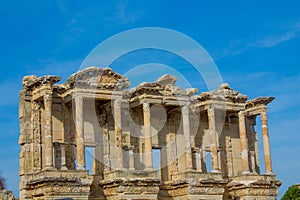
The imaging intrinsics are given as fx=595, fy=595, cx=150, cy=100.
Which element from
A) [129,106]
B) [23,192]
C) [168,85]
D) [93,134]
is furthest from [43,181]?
[168,85]

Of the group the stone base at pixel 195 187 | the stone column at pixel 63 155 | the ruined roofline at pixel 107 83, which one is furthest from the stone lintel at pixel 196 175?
the stone column at pixel 63 155

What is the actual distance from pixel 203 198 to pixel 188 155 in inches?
91.5

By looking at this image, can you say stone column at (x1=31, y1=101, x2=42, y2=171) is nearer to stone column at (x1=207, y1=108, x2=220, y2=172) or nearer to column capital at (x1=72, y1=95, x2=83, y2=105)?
column capital at (x1=72, y1=95, x2=83, y2=105)

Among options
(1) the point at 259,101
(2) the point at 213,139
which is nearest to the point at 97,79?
(2) the point at 213,139

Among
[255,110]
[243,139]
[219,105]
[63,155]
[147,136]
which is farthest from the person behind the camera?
[255,110]

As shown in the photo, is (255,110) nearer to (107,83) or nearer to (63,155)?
(107,83)

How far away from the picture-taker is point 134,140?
3055 cm

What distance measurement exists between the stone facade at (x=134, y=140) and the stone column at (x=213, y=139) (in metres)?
0.05

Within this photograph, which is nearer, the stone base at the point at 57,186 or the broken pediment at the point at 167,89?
the stone base at the point at 57,186

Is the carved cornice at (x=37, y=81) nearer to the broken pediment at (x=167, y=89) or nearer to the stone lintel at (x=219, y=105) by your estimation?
the broken pediment at (x=167, y=89)

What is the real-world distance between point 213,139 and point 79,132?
760cm

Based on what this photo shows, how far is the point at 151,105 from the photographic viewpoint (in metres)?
31.2

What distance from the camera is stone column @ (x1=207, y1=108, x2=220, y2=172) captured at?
102 ft

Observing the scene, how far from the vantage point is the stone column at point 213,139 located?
3103cm
